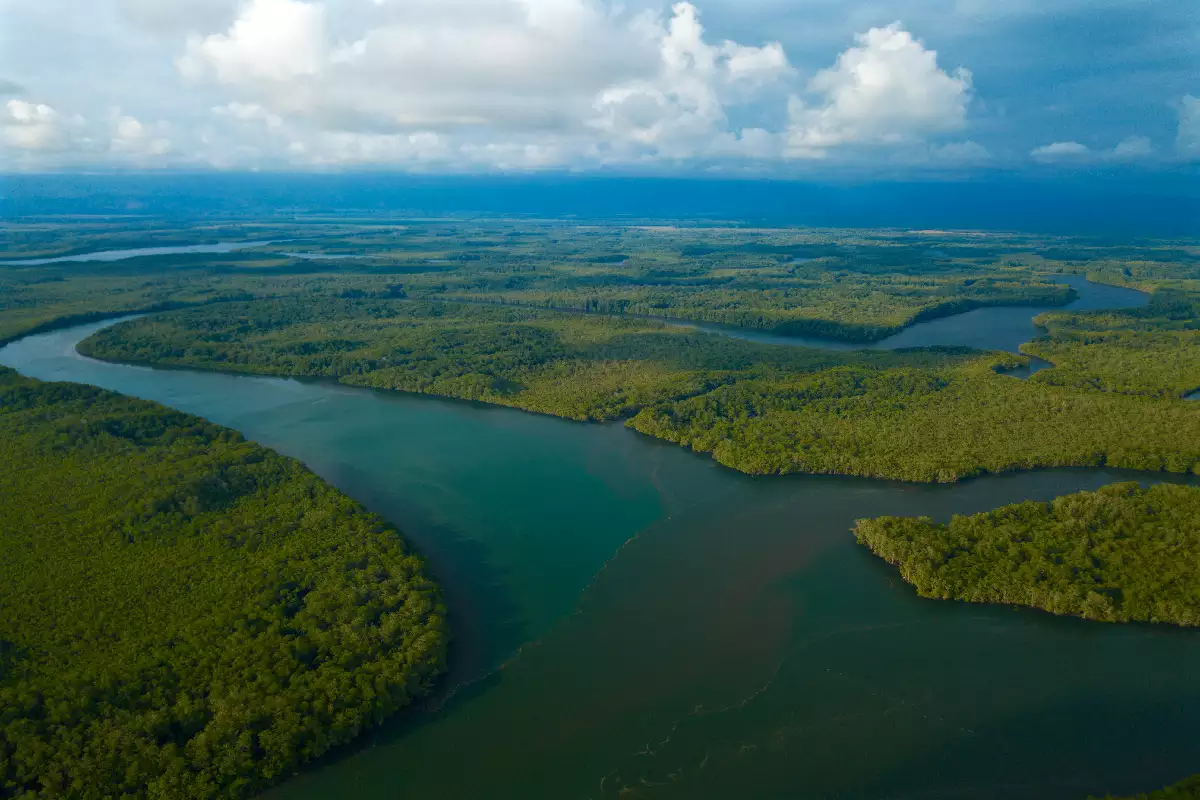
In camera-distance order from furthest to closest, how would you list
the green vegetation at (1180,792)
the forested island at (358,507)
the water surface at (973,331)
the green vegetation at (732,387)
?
the water surface at (973,331), the green vegetation at (732,387), the forested island at (358,507), the green vegetation at (1180,792)

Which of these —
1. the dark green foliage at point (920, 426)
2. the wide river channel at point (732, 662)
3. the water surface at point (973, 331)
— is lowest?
the wide river channel at point (732, 662)

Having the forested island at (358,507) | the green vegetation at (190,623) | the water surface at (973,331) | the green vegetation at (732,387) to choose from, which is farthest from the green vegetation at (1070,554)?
the water surface at (973,331)

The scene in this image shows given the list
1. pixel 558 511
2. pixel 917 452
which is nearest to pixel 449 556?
pixel 558 511

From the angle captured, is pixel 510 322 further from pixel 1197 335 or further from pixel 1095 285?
pixel 1095 285

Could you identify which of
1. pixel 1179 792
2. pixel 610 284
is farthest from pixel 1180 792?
pixel 610 284

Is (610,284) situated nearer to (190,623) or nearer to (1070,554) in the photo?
(1070,554)

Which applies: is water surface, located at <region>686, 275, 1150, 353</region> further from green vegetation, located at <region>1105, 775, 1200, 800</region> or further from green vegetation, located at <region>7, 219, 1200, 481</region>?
green vegetation, located at <region>1105, 775, 1200, 800</region>

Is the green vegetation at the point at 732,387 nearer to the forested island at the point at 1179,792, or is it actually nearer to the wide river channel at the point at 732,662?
the wide river channel at the point at 732,662
